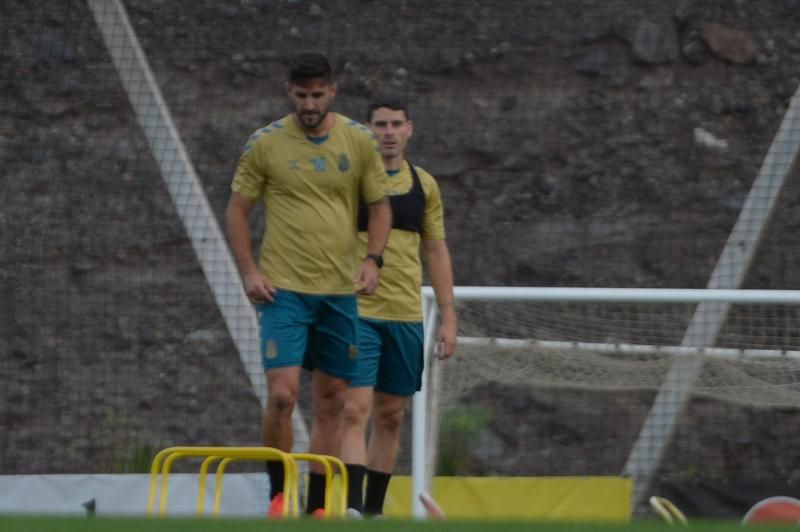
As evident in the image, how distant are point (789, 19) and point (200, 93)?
A: 4051 mm

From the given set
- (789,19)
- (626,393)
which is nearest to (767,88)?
(789,19)

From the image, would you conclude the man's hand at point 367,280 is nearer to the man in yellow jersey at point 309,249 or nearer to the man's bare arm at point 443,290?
the man in yellow jersey at point 309,249

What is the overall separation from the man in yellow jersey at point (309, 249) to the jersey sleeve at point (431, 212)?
76 centimetres

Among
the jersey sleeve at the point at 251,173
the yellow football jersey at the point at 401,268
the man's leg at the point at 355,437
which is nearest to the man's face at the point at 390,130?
the yellow football jersey at the point at 401,268

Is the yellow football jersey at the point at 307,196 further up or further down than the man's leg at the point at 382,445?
further up

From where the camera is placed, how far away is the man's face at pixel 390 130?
702 cm

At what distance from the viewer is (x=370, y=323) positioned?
22.8 ft

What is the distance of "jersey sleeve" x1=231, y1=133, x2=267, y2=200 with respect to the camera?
6.23m

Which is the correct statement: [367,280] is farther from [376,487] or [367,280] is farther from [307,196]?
[376,487]

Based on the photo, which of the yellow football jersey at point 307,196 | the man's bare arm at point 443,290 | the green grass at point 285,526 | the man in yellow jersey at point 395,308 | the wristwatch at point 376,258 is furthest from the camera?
the man's bare arm at point 443,290

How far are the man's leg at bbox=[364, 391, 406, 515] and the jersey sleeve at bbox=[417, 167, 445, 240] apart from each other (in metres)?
0.69

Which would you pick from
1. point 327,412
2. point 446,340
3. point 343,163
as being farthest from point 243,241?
point 446,340

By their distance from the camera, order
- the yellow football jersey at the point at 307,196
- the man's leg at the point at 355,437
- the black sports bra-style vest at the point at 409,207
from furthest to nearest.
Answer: the black sports bra-style vest at the point at 409,207 < the man's leg at the point at 355,437 < the yellow football jersey at the point at 307,196

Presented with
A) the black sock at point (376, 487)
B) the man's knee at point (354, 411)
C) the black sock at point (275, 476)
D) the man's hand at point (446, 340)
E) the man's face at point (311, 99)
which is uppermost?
the man's face at point (311, 99)
